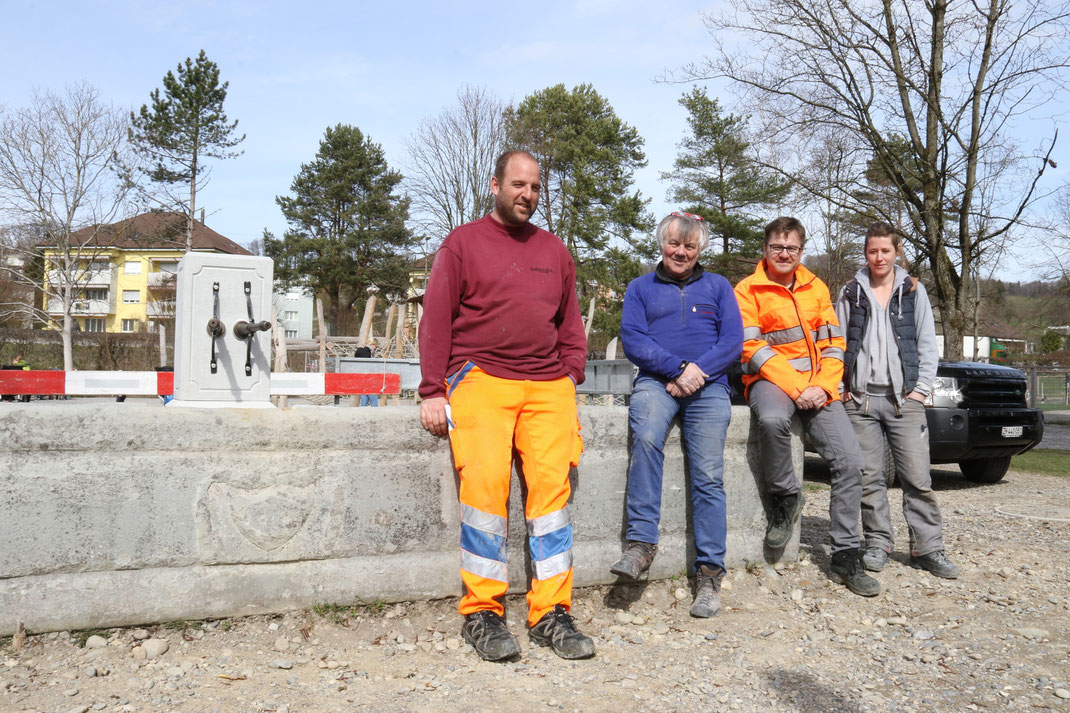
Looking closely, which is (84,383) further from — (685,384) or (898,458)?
(898,458)

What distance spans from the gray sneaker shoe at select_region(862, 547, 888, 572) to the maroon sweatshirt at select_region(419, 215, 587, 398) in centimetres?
225

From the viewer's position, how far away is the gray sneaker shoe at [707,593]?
391cm

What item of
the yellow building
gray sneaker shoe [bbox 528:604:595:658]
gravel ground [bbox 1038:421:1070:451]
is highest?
the yellow building

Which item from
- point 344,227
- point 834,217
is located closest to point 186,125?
point 344,227

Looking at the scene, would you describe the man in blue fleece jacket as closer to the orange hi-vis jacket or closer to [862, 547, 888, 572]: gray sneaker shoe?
the orange hi-vis jacket

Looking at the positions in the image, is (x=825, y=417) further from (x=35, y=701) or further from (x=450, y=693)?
(x=35, y=701)

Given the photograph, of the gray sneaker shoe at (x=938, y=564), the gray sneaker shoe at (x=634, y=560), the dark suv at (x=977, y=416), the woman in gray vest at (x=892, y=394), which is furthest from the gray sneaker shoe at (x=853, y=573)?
the dark suv at (x=977, y=416)

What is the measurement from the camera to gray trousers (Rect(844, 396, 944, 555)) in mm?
4637

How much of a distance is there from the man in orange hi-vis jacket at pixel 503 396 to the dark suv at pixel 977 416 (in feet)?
16.7

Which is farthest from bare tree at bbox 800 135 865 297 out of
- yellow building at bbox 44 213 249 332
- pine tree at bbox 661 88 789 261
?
yellow building at bbox 44 213 249 332

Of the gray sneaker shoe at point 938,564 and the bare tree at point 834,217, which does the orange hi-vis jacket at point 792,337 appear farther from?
the bare tree at point 834,217

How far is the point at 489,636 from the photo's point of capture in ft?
10.8

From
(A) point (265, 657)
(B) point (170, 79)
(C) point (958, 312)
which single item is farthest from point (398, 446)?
(B) point (170, 79)

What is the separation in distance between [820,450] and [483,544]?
2.18 metres
